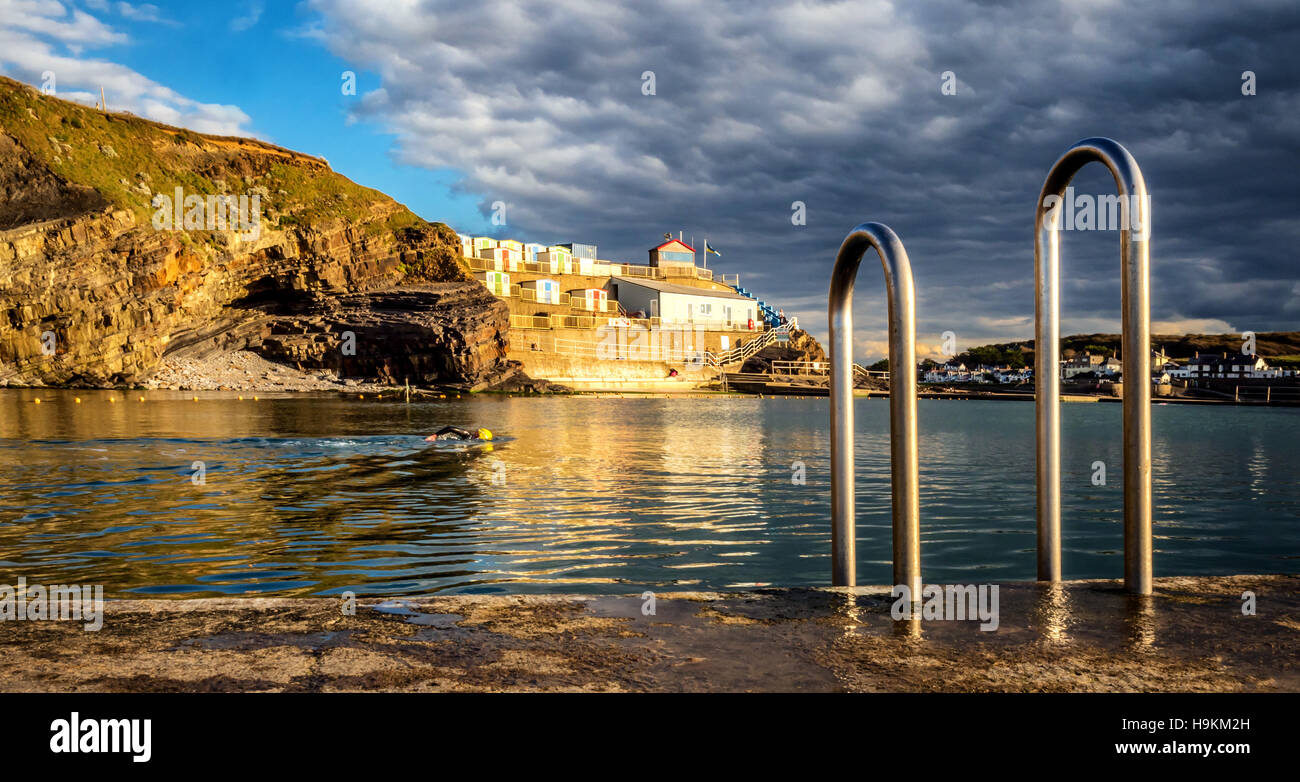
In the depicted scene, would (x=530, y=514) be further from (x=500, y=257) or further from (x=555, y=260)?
(x=555, y=260)

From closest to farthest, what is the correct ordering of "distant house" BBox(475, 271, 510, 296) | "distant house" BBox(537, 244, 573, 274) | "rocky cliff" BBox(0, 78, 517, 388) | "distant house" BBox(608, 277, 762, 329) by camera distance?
"rocky cliff" BBox(0, 78, 517, 388) → "distant house" BBox(475, 271, 510, 296) → "distant house" BBox(608, 277, 762, 329) → "distant house" BBox(537, 244, 573, 274)

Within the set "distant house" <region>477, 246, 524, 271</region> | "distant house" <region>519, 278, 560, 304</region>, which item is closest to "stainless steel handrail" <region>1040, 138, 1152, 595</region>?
"distant house" <region>519, 278, 560, 304</region>

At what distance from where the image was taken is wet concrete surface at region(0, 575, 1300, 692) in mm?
3209

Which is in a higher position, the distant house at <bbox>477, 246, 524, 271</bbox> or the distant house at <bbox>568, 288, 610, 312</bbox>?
the distant house at <bbox>477, 246, 524, 271</bbox>

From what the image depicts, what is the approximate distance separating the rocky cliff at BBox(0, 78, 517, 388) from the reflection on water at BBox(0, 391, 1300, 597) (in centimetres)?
4811

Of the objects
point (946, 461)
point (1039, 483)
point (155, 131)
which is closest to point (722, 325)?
point (155, 131)

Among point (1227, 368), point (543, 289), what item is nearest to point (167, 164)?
point (543, 289)

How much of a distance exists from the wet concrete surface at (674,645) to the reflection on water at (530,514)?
537cm

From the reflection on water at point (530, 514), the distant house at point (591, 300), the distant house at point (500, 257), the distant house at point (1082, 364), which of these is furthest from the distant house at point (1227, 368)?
the reflection on water at point (530, 514)

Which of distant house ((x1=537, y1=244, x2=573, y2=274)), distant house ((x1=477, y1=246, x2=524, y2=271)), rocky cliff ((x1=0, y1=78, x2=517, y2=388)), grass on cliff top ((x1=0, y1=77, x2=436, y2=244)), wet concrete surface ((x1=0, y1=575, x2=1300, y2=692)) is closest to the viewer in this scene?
wet concrete surface ((x1=0, y1=575, x2=1300, y2=692))

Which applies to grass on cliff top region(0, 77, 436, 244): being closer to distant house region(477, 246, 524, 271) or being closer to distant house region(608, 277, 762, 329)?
distant house region(477, 246, 524, 271)
